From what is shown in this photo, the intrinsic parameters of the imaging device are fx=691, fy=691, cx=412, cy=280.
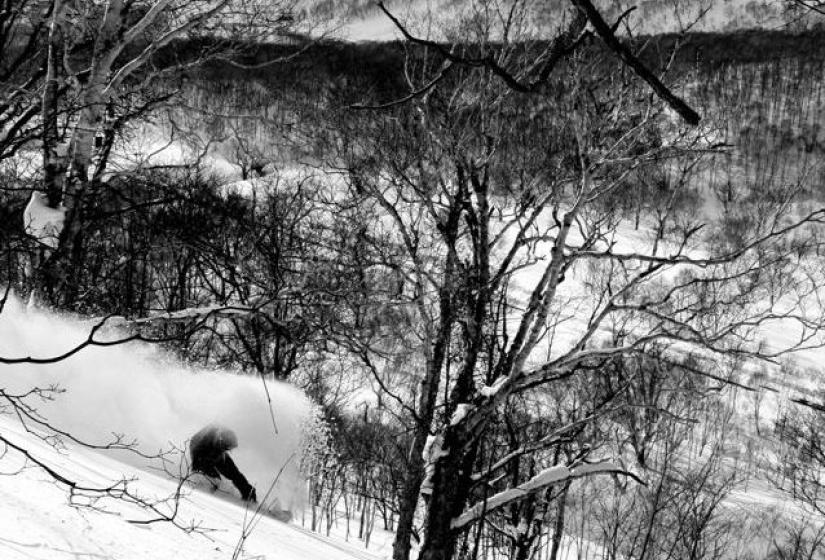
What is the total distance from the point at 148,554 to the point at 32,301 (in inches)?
199

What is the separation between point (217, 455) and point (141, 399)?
142cm

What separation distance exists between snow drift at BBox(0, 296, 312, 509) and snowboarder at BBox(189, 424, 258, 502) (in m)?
0.20

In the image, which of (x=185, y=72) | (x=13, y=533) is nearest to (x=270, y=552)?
(x=13, y=533)

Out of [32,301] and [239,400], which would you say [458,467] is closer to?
[239,400]

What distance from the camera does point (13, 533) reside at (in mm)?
3605

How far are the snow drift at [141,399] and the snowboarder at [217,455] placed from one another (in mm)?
198

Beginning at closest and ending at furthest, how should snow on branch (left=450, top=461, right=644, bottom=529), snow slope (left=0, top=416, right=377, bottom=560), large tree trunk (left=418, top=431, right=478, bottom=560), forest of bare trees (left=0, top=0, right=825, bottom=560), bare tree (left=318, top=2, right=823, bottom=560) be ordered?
snow slope (left=0, top=416, right=377, bottom=560) → forest of bare trees (left=0, top=0, right=825, bottom=560) → bare tree (left=318, top=2, right=823, bottom=560) → large tree trunk (left=418, top=431, right=478, bottom=560) → snow on branch (left=450, top=461, right=644, bottom=529)

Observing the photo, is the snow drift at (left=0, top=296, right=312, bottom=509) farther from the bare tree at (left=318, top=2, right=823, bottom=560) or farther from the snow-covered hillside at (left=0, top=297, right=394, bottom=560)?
the bare tree at (left=318, top=2, right=823, bottom=560)

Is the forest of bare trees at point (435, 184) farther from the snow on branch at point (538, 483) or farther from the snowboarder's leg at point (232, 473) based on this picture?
the snowboarder's leg at point (232, 473)

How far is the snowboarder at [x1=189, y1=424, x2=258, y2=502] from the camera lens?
7.99m

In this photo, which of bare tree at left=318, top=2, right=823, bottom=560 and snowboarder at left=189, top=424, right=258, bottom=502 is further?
snowboarder at left=189, top=424, right=258, bottom=502

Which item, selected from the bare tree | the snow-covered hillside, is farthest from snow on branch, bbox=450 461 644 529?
the snow-covered hillside

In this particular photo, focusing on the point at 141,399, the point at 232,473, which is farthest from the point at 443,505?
the point at 141,399

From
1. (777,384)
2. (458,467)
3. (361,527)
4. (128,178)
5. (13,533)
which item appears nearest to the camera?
(13,533)
